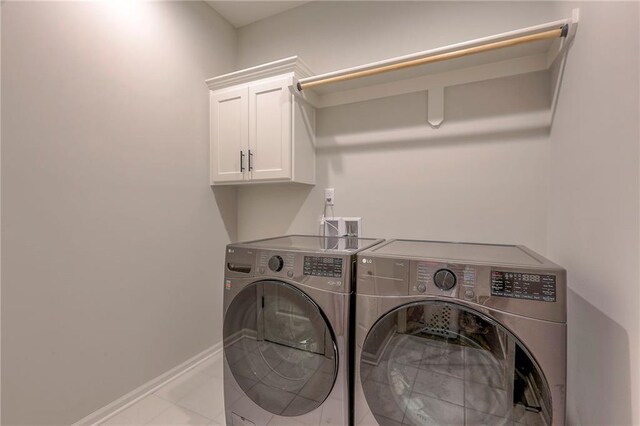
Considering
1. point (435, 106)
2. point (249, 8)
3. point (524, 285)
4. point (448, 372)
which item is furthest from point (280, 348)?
point (249, 8)

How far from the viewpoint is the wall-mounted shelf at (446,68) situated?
1256 millimetres

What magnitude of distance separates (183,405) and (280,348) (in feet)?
2.84

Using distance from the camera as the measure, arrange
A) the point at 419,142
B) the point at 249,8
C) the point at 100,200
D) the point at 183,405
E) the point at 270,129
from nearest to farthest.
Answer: the point at 100,200
the point at 183,405
the point at 419,142
the point at 270,129
the point at 249,8

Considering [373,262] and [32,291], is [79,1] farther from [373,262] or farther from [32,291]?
[373,262]

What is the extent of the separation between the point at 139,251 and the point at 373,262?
1471mm

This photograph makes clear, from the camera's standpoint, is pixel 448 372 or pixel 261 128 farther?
pixel 261 128

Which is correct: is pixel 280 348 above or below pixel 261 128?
below

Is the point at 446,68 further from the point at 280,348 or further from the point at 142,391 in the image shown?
the point at 142,391

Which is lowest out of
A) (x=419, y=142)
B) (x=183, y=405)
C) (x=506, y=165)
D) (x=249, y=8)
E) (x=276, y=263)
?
(x=183, y=405)

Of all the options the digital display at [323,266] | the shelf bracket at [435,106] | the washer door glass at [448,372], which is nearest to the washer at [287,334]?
the digital display at [323,266]

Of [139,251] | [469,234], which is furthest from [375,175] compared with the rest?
[139,251]

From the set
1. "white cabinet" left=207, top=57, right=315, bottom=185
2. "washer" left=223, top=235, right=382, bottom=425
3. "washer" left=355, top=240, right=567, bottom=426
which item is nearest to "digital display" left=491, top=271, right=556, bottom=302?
"washer" left=355, top=240, right=567, bottom=426

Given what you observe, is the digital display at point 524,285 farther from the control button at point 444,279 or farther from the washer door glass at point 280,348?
the washer door glass at point 280,348

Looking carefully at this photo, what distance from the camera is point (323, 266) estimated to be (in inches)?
45.5
